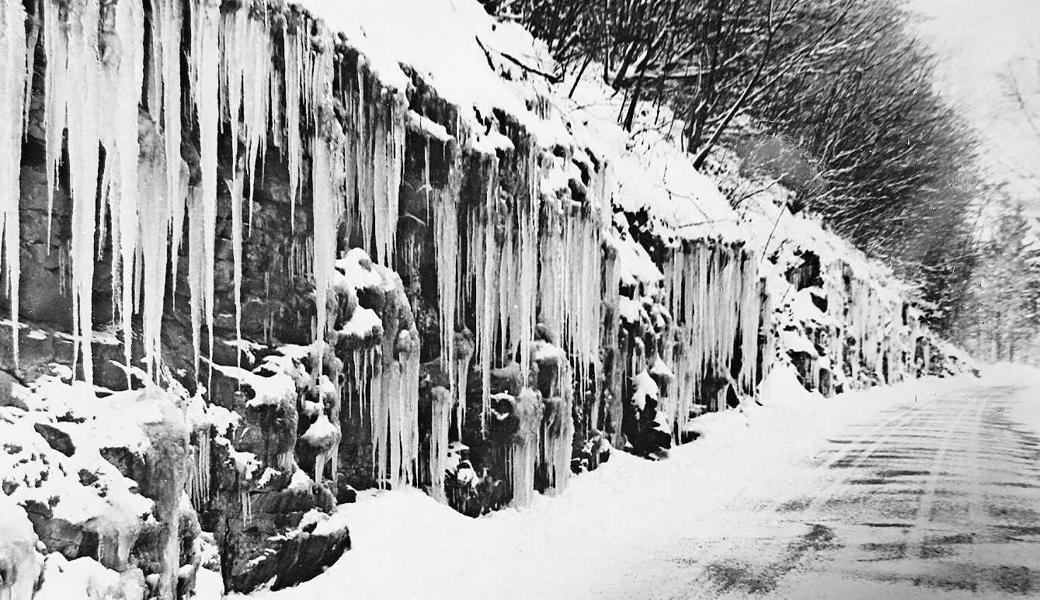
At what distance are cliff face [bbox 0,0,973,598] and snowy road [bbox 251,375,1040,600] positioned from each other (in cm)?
48

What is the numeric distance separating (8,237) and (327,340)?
239 cm

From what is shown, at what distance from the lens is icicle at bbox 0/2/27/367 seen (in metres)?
3.32

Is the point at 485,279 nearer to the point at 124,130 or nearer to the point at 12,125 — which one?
the point at 124,130

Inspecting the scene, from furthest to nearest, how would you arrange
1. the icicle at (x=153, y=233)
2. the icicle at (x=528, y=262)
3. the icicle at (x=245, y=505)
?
the icicle at (x=528, y=262) < the icicle at (x=245, y=505) < the icicle at (x=153, y=233)

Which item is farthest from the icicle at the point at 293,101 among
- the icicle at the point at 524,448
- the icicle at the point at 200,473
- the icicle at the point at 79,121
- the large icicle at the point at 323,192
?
the icicle at the point at 524,448

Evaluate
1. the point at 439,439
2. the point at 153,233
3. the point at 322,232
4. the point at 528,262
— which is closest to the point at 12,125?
the point at 153,233

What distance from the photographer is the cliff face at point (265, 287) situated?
3.59 metres

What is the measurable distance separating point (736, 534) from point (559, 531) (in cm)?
171

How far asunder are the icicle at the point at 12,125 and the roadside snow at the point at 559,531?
8.66 feet

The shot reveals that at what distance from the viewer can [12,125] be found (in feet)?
11.1

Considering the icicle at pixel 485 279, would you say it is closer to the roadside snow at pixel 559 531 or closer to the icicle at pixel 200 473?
the roadside snow at pixel 559 531

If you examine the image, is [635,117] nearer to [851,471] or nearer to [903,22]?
[903,22]

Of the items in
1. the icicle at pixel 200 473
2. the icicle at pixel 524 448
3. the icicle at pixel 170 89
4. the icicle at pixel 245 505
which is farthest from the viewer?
the icicle at pixel 524 448

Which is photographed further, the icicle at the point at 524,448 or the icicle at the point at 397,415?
the icicle at the point at 524,448
